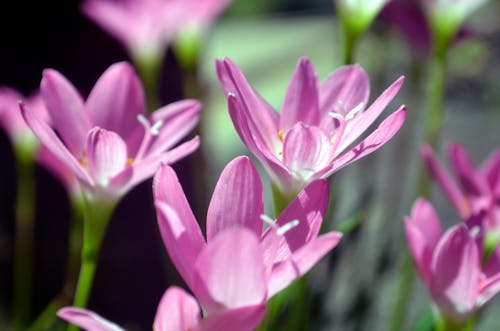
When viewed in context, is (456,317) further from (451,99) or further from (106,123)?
(451,99)

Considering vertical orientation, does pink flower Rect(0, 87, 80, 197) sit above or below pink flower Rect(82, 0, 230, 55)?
below

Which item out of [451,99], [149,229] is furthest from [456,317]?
[451,99]

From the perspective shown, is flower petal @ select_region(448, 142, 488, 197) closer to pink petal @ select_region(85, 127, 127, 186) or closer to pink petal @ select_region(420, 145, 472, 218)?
pink petal @ select_region(420, 145, 472, 218)

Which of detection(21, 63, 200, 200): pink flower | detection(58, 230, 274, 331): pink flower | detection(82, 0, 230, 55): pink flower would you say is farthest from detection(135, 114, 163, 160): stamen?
detection(82, 0, 230, 55): pink flower

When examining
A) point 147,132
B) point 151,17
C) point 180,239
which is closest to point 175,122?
point 147,132

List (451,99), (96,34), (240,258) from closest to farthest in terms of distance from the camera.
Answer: (240,258), (96,34), (451,99)

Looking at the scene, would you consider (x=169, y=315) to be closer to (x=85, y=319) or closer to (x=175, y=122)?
(x=85, y=319)

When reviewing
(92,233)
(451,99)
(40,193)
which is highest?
(92,233)
